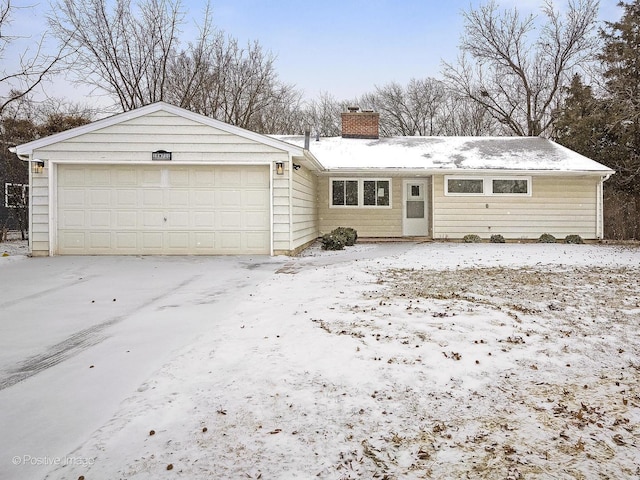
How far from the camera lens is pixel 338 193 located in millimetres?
15523

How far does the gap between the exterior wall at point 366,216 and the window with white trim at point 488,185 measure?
1.71 meters

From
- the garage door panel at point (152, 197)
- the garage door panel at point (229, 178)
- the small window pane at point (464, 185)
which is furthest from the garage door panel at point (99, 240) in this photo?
the small window pane at point (464, 185)

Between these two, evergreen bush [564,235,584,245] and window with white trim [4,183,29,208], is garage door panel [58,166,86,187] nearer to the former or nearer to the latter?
window with white trim [4,183,29,208]

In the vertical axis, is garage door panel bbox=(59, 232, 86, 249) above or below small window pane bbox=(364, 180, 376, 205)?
below

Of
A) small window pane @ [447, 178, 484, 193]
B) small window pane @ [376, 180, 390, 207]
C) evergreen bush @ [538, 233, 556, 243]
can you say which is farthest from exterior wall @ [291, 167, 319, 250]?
evergreen bush @ [538, 233, 556, 243]

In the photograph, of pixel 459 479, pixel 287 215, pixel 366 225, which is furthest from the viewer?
pixel 366 225

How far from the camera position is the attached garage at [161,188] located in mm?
10320

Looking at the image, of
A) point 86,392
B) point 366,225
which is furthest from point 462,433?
point 366,225

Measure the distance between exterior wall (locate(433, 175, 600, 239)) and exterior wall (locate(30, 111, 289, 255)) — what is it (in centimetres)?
652

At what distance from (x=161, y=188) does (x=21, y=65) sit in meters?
7.47

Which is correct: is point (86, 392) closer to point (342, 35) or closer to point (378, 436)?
point (378, 436)

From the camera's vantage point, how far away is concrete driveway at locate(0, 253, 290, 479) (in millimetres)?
2672

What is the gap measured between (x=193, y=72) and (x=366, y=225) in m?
14.9

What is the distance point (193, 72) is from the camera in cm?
2459
